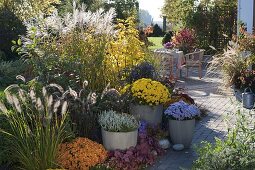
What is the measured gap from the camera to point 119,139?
16.2ft

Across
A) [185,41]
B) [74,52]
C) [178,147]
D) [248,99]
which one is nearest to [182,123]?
[178,147]

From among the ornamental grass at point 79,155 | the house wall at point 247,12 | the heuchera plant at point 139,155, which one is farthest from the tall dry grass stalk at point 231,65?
the ornamental grass at point 79,155

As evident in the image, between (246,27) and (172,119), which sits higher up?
(246,27)

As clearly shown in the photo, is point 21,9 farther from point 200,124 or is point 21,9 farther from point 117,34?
point 200,124

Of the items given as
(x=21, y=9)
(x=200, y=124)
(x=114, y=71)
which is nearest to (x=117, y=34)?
(x=114, y=71)

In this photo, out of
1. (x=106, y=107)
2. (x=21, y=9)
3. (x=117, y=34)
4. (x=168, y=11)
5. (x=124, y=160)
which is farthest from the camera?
(x=168, y=11)

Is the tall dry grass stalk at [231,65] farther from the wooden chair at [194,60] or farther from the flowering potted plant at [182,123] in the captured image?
the flowering potted plant at [182,123]

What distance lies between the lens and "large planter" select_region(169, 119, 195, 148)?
18.3 feet

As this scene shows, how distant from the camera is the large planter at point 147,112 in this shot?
585cm

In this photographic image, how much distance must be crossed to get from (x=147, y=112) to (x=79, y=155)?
1550 mm

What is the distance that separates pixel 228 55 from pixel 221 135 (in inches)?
133

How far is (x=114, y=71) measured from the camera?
6.52 metres

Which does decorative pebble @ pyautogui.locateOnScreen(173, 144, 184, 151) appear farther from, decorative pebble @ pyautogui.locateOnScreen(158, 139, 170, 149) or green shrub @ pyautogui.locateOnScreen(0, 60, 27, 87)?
green shrub @ pyautogui.locateOnScreen(0, 60, 27, 87)

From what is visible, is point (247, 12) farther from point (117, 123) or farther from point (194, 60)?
point (117, 123)
